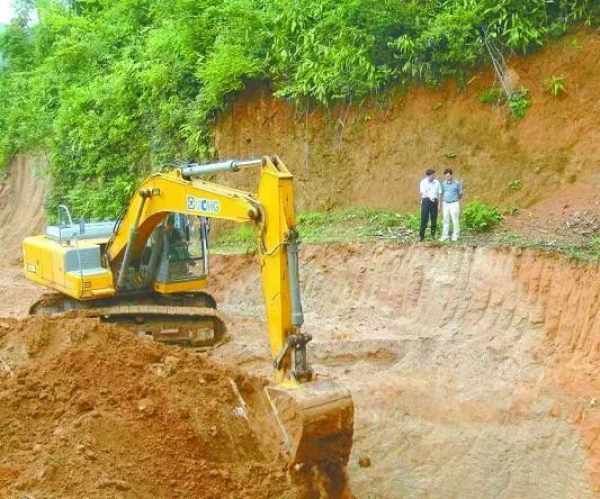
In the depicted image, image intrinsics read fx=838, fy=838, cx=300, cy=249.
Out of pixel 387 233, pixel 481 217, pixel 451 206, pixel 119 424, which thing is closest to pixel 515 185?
pixel 481 217

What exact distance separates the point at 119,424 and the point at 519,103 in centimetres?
1097

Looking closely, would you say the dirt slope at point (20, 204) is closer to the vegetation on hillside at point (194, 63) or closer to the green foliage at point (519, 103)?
the vegetation on hillside at point (194, 63)

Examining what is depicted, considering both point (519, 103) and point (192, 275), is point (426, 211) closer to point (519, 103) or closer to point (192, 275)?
point (519, 103)

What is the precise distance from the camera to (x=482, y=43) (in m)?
15.8

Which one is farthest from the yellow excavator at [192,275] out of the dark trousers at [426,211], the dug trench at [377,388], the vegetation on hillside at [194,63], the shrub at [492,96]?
the shrub at [492,96]

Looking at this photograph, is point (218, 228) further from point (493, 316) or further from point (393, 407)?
point (393, 407)

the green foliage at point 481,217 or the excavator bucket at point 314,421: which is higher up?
the green foliage at point 481,217

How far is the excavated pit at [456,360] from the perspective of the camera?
8.70 m

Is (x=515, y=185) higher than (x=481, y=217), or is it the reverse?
(x=515, y=185)

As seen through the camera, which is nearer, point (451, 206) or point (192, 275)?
point (192, 275)

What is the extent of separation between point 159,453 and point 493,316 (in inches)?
260

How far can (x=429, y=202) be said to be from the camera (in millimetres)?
14367

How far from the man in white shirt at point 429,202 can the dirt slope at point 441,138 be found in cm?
143

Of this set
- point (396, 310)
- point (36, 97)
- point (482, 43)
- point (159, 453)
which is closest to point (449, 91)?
point (482, 43)
